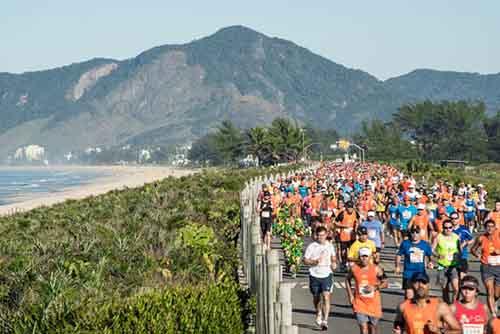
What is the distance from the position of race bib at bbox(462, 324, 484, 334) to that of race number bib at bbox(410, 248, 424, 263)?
4.15m

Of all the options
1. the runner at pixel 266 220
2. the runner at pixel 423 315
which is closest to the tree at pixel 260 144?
the runner at pixel 266 220

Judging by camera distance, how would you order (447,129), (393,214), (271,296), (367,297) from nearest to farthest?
(271,296), (367,297), (393,214), (447,129)

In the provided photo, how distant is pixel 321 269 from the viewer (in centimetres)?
1309

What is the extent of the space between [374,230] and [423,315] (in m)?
7.78

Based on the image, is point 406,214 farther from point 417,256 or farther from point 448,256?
point 417,256

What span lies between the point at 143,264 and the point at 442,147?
14073cm

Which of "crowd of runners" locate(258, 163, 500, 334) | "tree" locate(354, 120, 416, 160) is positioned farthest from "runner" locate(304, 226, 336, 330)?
"tree" locate(354, 120, 416, 160)

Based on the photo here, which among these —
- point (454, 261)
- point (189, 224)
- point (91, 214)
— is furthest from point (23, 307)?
point (91, 214)

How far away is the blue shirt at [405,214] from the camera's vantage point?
2041cm

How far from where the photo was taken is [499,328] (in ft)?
26.8

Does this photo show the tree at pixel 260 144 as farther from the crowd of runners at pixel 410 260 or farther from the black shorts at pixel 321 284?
the black shorts at pixel 321 284

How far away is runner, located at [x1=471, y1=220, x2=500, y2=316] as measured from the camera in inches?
533

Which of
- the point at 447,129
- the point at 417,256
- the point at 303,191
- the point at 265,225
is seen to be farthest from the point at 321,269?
the point at 447,129

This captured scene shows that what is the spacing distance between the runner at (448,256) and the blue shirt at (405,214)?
20.5 feet
